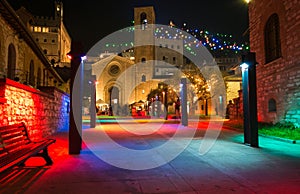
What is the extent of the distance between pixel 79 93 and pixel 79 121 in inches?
29.0

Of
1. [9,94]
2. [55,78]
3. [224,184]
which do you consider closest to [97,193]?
[224,184]

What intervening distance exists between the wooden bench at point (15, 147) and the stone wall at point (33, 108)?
122cm

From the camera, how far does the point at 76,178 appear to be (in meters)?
4.22

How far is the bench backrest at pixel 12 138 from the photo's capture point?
13.8 feet

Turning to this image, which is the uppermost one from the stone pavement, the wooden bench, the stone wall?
the stone wall

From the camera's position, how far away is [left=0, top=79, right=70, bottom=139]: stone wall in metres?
6.26

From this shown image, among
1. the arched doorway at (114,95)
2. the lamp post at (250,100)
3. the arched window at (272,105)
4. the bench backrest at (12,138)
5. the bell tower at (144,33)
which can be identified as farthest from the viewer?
the bell tower at (144,33)

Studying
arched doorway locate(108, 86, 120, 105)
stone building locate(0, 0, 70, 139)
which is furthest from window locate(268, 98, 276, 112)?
arched doorway locate(108, 86, 120, 105)

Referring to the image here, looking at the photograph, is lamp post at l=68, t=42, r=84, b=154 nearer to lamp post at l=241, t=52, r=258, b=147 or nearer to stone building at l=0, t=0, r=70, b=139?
stone building at l=0, t=0, r=70, b=139

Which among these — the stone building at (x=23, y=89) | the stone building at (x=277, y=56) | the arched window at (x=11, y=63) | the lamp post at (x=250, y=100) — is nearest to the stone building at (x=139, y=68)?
the stone building at (x=277, y=56)

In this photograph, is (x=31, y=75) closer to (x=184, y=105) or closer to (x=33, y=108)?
(x=33, y=108)

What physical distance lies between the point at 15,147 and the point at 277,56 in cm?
1274

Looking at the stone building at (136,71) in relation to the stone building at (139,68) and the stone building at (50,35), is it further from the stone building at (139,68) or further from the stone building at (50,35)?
the stone building at (50,35)

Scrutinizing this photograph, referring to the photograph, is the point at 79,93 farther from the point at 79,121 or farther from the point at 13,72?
the point at 13,72
